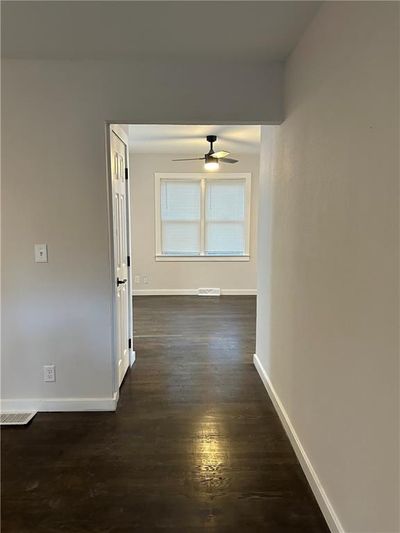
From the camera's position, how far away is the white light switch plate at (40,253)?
8.92 feet

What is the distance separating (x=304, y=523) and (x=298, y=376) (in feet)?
2.52

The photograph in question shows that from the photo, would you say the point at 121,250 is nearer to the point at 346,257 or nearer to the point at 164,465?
the point at 164,465

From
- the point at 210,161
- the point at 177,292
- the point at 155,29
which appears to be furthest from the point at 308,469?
the point at 177,292

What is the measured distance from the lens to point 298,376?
235cm

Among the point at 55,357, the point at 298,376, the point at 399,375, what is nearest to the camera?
the point at 399,375

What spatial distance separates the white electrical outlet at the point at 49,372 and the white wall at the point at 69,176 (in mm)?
37

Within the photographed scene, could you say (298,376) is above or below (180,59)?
below

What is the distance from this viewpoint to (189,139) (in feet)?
18.0

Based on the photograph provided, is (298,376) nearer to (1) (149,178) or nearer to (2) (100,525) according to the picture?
(2) (100,525)

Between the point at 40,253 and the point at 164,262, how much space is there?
446cm

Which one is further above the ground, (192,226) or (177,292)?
(192,226)

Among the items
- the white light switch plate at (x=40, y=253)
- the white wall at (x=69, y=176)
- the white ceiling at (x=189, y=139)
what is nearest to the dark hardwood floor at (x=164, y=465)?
the white wall at (x=69, y=176)

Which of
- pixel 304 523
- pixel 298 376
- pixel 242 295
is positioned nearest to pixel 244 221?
pixel 242 295

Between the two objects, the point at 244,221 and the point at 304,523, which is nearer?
the point at 304,523
